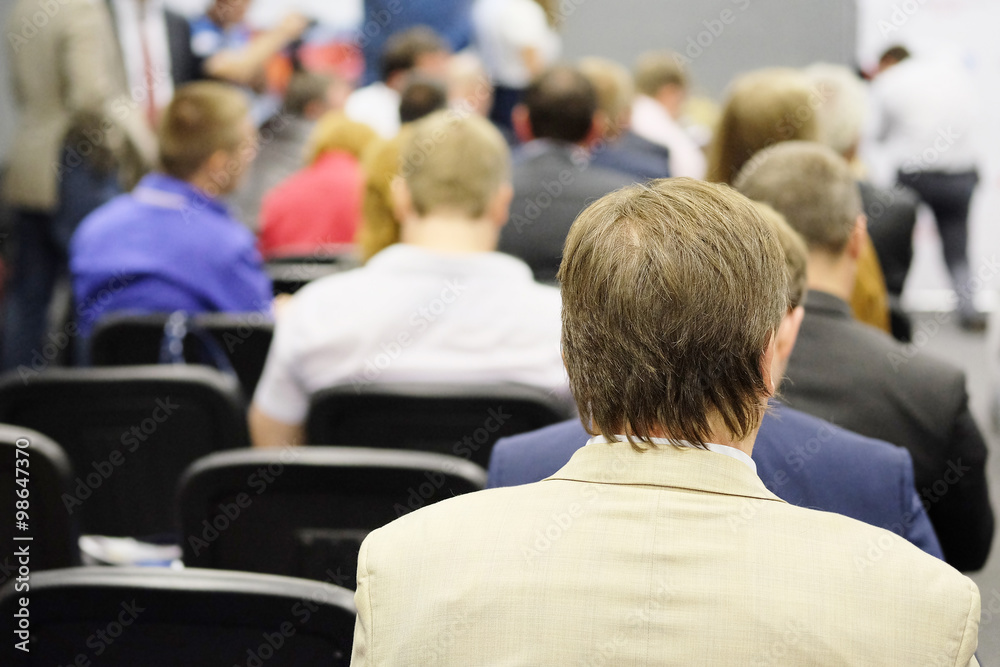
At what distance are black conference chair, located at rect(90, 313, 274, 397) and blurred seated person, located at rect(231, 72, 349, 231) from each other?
2.08 metres

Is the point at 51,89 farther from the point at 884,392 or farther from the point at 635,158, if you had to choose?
the point at 884,392

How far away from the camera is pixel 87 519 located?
7.88 ft

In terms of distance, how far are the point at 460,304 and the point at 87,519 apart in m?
1.03

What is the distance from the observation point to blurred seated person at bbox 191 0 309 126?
7.13 m

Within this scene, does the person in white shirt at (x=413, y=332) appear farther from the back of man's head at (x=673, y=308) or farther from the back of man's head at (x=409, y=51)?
the back of man's head at (x=409, y=51)

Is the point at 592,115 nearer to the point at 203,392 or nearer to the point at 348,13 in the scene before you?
A: the point at 203,392

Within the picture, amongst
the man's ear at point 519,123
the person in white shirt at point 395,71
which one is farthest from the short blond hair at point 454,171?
the person in white shirt at point 395,71

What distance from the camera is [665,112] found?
5977 mm

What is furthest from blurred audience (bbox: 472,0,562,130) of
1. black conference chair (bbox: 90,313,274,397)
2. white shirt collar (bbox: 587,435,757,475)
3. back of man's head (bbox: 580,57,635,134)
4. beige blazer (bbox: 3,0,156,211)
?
white shirt collar (bbox: 587,435,757,475)

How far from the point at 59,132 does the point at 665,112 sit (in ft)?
10.8

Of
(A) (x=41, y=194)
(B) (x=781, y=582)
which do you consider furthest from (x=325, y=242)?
(B) (x=781, y=582)

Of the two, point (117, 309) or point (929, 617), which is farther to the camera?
point (117, 309)

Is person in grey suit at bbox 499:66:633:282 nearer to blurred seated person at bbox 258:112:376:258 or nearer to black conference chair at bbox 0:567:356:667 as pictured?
blurred seated person at bbox 258:112:376:258

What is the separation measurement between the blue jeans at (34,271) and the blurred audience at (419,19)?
4.41 metres
